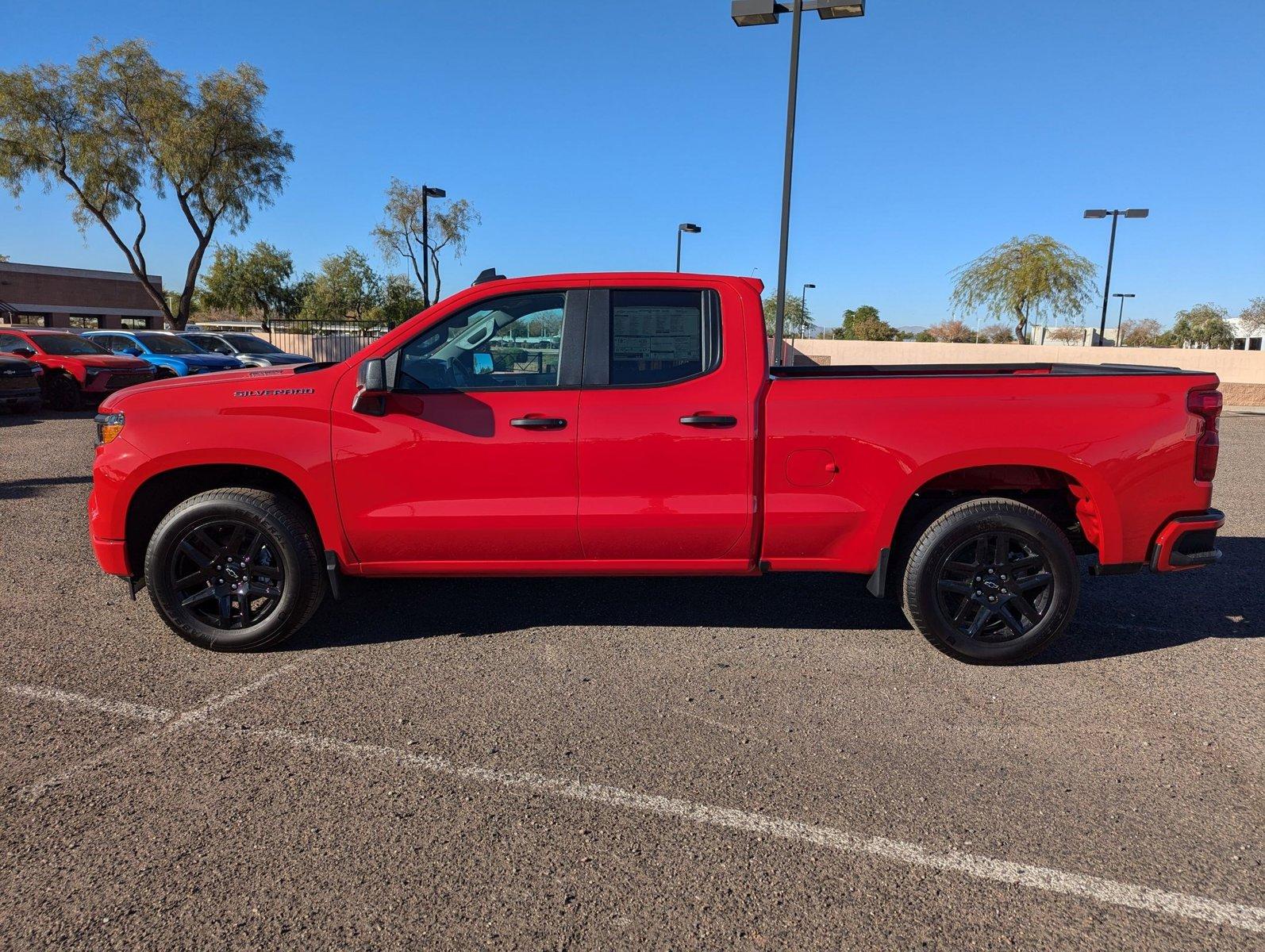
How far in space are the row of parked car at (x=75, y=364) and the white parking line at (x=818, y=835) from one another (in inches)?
440

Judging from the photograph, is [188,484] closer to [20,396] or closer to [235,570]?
[235,570]

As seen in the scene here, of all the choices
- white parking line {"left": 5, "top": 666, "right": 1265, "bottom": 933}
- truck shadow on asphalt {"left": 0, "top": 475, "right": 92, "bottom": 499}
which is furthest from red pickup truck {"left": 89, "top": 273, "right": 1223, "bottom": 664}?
truck shadow on asphalt {"left": 0, "top": 475, "right": 92, "bottom": 499}

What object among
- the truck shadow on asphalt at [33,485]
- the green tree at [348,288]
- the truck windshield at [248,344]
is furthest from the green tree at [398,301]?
the truck shadow on asphalt at [33,485]

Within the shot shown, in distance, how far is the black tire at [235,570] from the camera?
13.5 ft

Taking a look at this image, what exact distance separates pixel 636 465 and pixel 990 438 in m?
1.72

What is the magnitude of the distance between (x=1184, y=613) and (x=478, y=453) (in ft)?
14.3

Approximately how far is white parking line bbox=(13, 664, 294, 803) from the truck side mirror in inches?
53.1

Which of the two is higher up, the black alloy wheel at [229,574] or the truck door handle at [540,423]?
the truck door handle at [540,423]

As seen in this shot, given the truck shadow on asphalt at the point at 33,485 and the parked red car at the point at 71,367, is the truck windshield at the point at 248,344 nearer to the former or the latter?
the parked red car at the point at 71,367

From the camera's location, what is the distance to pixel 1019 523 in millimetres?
4039

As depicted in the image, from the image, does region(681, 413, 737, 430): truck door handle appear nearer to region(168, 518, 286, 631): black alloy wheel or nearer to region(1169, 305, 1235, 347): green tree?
region(168, 518, 286, 631): black alloy wheel

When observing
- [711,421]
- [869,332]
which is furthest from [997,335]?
[711,421]

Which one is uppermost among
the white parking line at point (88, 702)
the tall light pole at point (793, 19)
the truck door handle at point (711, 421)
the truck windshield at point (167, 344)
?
the tall light pole at point (793, 19)

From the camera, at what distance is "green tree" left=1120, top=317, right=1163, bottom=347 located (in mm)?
86438
